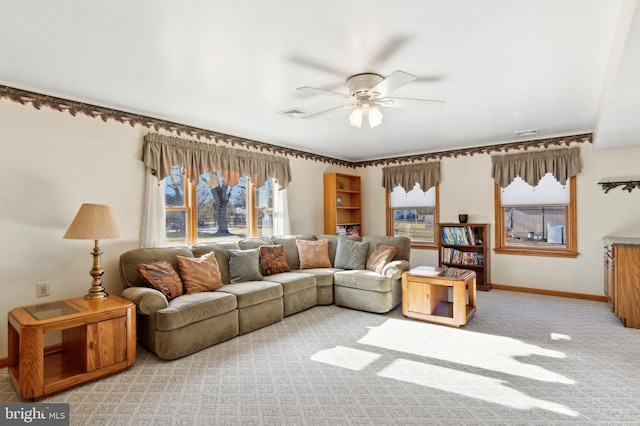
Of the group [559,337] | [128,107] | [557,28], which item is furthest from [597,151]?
[128,107]

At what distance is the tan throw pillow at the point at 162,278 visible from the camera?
3283mm

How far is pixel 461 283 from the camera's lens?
3.71 metres

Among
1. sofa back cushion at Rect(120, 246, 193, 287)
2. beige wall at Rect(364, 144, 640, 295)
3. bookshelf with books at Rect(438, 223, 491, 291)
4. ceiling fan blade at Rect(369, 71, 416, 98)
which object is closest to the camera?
ceiling fan blade at Rect(369, 71, 416, 98)

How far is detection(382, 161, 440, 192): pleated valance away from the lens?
20.0 feet

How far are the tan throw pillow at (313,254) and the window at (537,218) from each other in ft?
9.32

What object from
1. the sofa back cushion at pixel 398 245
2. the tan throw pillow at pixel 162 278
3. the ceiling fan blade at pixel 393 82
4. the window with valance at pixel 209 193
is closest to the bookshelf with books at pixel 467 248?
the sofa back cushion at pixel 398 245

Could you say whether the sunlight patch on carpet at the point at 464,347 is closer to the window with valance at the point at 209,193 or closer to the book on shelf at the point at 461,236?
the book on shelf at the point at 461,236

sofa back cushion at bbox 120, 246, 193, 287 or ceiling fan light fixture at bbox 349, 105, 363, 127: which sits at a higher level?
ceiling fan light fixture at bbox 349, 105, 363, 127

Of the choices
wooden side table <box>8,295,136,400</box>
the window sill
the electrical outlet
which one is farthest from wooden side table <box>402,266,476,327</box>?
Result: the electrical outlet

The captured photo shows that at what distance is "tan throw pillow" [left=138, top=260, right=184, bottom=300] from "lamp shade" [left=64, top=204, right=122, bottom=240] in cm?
47

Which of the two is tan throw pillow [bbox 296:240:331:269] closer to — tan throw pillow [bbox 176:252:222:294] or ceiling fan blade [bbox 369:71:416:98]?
tan throw pillow [bbox 176:252:222:294]

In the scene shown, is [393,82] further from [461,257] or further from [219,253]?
[461,257]

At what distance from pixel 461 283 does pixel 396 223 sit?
305 cm

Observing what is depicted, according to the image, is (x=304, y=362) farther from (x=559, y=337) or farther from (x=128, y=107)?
(x=128, y=107)
